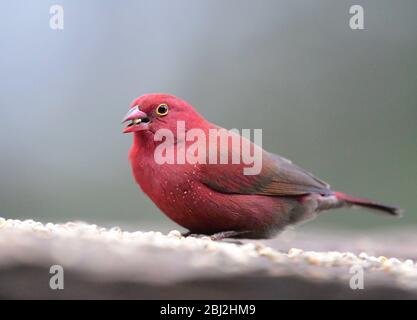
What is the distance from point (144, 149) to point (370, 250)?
1.61 metres

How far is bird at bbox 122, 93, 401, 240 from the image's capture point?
8.90ft

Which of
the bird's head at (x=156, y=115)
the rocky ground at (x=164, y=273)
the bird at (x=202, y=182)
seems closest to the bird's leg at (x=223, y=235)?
the bird at (x=202, y=182)

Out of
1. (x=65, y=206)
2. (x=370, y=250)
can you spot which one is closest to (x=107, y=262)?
(x=370, y=250)

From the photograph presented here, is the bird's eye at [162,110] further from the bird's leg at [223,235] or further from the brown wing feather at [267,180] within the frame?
the bird's leg at [223,235]

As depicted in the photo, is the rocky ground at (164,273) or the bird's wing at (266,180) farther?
the bird's wing at (266,180)

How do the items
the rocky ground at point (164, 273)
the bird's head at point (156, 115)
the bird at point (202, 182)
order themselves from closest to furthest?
the rocky ground at point (164, 273) < the bird at point (202, 182) < the bird's head at point (156, 115)

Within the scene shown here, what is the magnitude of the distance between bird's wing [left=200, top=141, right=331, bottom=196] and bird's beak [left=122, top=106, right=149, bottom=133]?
36cm

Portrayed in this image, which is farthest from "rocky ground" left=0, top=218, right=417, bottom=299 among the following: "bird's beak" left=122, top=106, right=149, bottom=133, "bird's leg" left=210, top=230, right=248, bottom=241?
"bird's beak" left=122, top=106, right=149, bottom=133

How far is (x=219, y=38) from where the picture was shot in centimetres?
639

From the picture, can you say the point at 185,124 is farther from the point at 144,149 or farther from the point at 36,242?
the point at 36,242

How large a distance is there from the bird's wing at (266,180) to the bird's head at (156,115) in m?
0.29

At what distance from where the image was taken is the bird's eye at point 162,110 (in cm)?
286

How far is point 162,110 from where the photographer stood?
9.45 feet

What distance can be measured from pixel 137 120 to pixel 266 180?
2.37 ft
